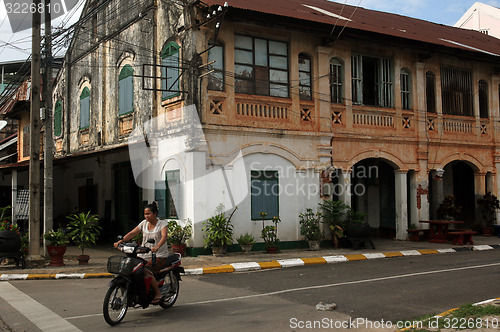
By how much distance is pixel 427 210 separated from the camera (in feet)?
63.0

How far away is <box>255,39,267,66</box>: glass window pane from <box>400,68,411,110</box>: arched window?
6.00m

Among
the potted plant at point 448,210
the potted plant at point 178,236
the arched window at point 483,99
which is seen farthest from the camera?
the arched window at point 483,99

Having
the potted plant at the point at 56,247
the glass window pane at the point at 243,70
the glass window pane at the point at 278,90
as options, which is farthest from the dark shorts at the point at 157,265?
the glass window pane at the point at 278,90

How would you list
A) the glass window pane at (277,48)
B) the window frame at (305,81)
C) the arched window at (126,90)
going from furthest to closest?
the arched window at (126,90) < the window frame at (305,81) < the glass window pane at (277,48)

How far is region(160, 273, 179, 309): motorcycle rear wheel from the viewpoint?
7.99 meters

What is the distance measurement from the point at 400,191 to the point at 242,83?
24.4 feet

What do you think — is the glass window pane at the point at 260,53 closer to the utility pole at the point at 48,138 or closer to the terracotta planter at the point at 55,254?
the utility pole at the point at 48,138

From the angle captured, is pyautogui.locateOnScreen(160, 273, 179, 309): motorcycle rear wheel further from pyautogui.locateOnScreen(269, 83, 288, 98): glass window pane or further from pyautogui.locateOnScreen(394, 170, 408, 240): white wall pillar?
pyautogui.locateOnScreen(394, 170, 408, 240): white wall pillar

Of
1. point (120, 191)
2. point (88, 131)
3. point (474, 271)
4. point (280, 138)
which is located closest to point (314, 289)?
point (474, 271)

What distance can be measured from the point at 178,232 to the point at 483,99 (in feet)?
47.5

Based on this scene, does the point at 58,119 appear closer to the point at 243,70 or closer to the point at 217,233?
the point at 243,70

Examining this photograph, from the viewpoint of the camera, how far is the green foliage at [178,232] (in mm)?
14547

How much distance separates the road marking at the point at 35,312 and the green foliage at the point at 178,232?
203 inches

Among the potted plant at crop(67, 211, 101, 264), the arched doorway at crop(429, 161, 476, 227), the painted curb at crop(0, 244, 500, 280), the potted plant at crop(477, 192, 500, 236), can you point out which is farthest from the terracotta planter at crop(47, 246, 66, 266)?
the potted plant at crop(477, 192, 500, 236)
